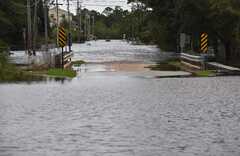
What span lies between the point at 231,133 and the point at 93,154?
3524mm

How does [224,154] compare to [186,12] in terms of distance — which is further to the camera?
[186,12]

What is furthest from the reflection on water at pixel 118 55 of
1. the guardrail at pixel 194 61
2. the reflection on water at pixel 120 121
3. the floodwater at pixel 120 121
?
the reflection on water at pixel 120 121

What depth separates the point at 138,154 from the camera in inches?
411

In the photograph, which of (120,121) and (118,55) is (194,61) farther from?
(120,121)

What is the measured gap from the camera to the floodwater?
11062 millimetres

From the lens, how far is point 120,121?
14.7 meters

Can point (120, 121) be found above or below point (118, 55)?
above

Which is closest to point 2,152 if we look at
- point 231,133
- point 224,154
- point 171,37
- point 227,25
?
point 224,154

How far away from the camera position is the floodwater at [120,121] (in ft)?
36.3

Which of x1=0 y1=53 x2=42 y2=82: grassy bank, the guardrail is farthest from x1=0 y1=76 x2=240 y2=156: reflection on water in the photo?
the guardrail

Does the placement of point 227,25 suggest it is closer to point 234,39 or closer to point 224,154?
point 234,39

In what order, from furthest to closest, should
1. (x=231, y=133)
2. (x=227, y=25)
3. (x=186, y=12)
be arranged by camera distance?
1. (x=186, y=12)
2. (x=227, y=25)
3. (x=231, y=133)

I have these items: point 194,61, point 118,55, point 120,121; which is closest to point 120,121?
point 120,121

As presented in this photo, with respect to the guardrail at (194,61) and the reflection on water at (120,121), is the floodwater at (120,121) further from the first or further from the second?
the guardrail at (194,61)
